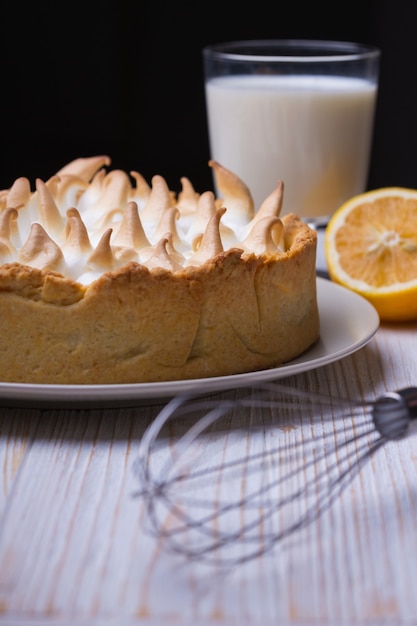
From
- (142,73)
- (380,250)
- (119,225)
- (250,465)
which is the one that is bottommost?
(142,73)

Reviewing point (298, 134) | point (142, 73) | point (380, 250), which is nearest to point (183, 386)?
point (380, 250)

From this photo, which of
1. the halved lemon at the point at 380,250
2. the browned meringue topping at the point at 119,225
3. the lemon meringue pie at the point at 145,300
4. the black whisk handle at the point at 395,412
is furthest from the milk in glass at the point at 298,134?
the black whisk handle at the point at 395,412

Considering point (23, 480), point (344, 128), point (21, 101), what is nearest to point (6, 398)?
point (23, 480)

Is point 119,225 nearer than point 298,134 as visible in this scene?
Yes

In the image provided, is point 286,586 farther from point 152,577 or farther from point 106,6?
point 106,6

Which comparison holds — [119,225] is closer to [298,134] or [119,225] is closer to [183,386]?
[183,386]

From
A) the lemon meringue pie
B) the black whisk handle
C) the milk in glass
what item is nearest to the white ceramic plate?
the lemon meringue pie

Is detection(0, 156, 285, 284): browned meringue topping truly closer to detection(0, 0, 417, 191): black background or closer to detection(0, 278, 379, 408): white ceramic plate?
detection(0, 278, 379, 408): white ceramic plate
